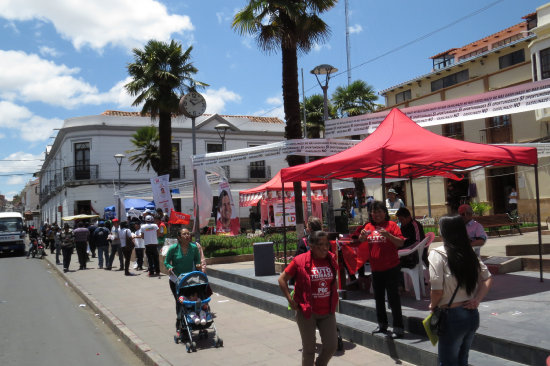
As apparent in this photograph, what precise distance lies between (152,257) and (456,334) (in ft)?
40.6

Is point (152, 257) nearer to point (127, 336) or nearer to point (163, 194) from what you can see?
point (163, 194)

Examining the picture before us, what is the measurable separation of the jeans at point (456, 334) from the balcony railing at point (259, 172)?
3820 cm

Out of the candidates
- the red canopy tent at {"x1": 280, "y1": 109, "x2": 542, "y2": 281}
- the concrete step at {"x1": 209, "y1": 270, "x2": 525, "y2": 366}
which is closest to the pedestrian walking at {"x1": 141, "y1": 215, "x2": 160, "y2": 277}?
the concrete step at {"x1": 209, "y1": 270, "x2": 525, "y2": 366}

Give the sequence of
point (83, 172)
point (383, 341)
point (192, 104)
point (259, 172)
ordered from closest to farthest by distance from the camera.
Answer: point (383, 341), point (192, 104), point (83, 172), point (259, 172)

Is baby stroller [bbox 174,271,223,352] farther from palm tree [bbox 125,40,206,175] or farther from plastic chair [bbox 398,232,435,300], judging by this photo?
palm tree [bbox 125,40,206,175]

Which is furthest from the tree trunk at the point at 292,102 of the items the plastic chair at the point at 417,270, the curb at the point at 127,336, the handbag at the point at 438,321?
the handbag at the point at 438,321

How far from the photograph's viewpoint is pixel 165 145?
22.7m

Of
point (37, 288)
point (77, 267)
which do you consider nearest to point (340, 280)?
point (37, 288)

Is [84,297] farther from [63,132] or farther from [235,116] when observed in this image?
[235,116]

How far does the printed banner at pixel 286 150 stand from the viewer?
34.0ft

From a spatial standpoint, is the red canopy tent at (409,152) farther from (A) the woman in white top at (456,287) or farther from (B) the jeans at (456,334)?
(B) the jeans at (456,334)

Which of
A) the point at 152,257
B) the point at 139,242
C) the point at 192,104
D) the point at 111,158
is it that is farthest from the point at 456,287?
the point at 111,158

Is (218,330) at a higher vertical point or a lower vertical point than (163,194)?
lower

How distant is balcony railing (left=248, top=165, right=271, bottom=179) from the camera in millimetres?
41531
